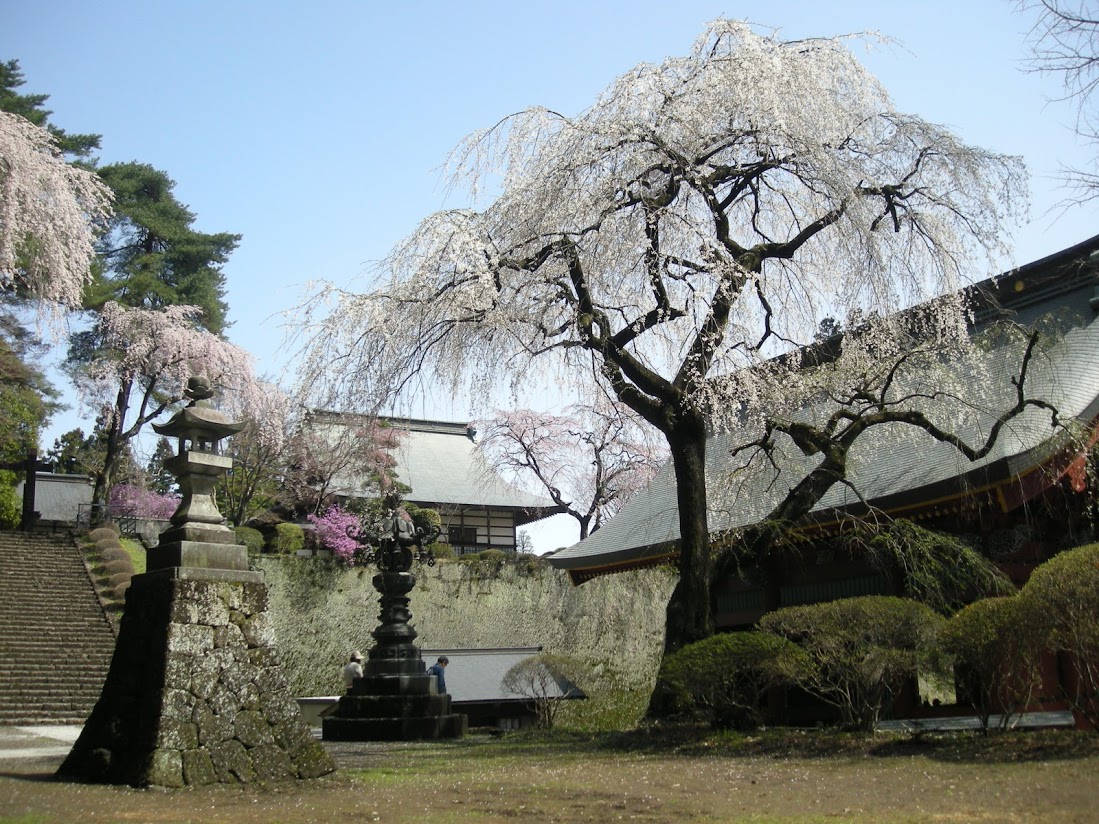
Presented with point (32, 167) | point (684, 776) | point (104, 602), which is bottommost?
point (684, 776)

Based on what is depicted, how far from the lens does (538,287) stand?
9523 millimetres

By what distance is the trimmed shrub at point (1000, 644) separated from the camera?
264 inches

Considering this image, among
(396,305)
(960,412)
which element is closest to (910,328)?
(960,412)

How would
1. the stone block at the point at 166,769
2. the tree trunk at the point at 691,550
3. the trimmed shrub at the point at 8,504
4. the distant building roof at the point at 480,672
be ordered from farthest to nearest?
the trimmed shrub at the point at 8,504
the distant building roof at the point at 480,672
the tree trunk at the point at 691,550
the stone block at the point at 166,769

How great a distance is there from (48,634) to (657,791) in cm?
1348

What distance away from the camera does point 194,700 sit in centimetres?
580

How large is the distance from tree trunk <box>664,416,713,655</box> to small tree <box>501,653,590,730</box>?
534cm

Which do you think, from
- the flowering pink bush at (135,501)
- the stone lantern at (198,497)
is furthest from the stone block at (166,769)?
the flowering pink bush at (135,501)

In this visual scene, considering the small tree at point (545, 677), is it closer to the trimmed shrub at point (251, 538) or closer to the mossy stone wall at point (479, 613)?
the mossy stone wall at point (479, 613)

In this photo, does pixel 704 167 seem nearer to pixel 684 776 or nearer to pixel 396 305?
pixel 396 305

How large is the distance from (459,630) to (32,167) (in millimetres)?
12824

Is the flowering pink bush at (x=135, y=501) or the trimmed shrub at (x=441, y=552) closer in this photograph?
the trimmed shrub at (x=441, y=552)

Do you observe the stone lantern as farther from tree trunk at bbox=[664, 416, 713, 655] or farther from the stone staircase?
the stone staircase

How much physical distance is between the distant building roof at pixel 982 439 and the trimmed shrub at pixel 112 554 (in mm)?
11373
